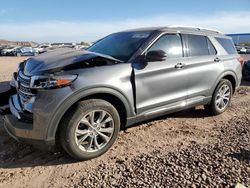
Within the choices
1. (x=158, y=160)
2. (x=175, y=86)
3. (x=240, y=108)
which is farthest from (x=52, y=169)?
(x=240, y=108)

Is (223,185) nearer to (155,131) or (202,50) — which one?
(155,131)

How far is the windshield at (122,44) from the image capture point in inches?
183

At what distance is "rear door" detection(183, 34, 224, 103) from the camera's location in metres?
5.25

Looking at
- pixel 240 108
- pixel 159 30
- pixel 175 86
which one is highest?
pixel 159 30

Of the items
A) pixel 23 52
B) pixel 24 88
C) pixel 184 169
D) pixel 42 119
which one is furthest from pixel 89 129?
pixel 23 52

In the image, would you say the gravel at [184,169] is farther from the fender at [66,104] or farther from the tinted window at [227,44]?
the tinted window at [227,44]

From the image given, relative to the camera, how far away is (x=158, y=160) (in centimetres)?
398

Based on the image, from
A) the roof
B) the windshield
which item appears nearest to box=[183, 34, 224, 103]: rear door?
the roof

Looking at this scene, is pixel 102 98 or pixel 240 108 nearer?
pixel 102 98

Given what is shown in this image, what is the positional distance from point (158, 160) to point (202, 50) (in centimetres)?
255

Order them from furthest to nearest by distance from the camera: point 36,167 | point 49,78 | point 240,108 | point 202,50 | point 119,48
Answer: point 240,108
point 202,50
point 119,48
point 36,167
point 49,78

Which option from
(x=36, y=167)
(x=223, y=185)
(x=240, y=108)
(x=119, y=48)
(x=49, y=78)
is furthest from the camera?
(x=240, y=108)

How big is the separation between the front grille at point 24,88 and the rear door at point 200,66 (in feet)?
8.71

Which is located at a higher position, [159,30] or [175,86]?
[159,30]
